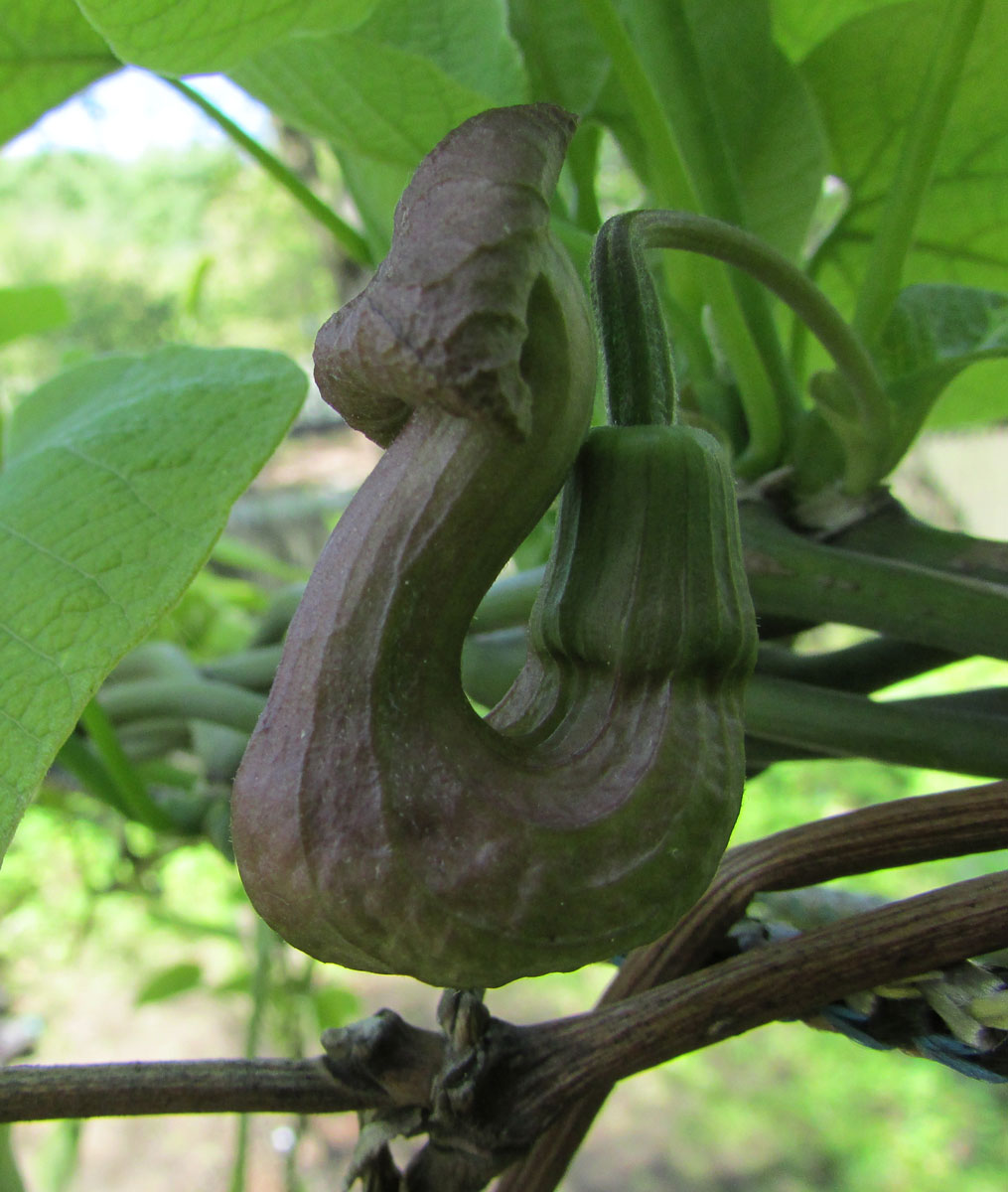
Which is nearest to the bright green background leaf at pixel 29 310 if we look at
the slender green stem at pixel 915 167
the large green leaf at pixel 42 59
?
the large green leaf at pixel 42 59

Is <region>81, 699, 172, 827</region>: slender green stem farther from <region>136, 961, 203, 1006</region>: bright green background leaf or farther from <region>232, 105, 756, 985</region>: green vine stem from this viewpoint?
<region>136, 961, 203, 1006</region>: bright green background leaf

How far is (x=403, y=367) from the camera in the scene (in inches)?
7.5

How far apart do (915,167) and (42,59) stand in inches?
14.4

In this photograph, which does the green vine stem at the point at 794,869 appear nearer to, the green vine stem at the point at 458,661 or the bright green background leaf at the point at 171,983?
the green vine stem at the point at 458,661

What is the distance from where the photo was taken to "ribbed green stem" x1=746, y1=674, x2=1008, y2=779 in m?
0.32

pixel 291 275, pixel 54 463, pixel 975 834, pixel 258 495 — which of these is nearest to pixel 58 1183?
pixel 54 463

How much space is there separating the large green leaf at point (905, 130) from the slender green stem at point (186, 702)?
1.05ft

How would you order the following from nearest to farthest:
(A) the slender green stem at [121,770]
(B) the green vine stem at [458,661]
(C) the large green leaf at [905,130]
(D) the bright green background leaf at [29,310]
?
(B) the green vine stem at [458,661], (C) the large green leaf at [905,130], (A) the slender green stem at [121,770], (D) the bright green background leaf at [29,310]

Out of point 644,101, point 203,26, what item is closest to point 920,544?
point 644,101

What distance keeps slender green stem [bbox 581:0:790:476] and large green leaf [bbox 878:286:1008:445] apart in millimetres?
42

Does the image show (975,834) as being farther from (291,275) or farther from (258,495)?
(291,275)

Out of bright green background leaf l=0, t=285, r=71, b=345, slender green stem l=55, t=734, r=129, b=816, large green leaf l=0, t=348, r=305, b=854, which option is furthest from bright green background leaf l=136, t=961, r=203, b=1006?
large green leaf l=0, t=348, r=305, b=854

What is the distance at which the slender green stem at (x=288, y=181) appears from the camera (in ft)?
1.56

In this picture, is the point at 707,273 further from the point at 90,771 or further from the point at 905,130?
the point at 90,771
